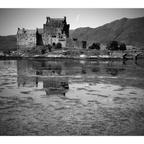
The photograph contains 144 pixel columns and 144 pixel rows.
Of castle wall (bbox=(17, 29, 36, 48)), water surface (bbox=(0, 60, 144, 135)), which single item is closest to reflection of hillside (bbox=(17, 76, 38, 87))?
water surface (bbox=(0, 60, 144, 135))

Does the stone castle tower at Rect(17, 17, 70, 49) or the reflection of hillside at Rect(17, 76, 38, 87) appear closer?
the reflection of hillside at Rect(17, 76, 38, 87)

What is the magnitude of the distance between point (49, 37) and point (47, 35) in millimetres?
628

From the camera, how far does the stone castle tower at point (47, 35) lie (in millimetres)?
40469

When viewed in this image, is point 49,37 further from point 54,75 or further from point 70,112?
point 70,112

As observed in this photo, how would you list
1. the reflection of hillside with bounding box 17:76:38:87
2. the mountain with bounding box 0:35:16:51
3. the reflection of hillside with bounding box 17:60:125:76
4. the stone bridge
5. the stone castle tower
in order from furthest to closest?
the mountain with bounding box 0:35:16:51 → the stone castle tower → the stone bridge → the reflection of hillside with bounding box 17:60:125:76 → the reflection of hillside with bounding box 17:76:38:87

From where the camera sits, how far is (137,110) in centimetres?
558

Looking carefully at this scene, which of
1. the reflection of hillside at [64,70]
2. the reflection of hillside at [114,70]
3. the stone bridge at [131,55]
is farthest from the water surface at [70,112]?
the stone bridge at [131,55]

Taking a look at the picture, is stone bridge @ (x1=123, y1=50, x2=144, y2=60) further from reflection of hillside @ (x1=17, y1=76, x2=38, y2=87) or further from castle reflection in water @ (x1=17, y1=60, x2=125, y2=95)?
reflection of hillside @ (x1=17, y1=76, x2=38, y2=87)

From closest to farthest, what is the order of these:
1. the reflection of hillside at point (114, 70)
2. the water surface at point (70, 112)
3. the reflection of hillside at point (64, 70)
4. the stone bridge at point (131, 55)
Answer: the water surface at point (70, 112) → the reflection of hillside at point (64, 70) → the reflection of hillside at point (114, 70) → the stone bridge at point (131, 55)

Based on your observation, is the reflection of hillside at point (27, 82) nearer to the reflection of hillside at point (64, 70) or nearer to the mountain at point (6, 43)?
the reflection of hillside at point (64, 70)

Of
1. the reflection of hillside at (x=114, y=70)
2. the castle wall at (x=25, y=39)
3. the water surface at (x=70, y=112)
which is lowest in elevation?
the water surface at (x=70, y=112)

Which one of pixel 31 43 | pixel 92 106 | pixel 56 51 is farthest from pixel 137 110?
pixel 31 43

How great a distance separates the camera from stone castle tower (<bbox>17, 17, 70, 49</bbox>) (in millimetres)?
40469
